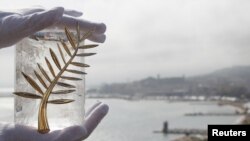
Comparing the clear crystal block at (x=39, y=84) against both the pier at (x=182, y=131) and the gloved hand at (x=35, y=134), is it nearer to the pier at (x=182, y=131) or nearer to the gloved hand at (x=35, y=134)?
the gloved hand at (x=35, y=134)

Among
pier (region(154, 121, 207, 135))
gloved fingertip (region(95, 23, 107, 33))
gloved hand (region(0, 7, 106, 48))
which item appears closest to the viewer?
gloved hand (region(0, 7, 106, 48))

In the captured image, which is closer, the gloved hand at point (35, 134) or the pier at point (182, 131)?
the gloved hand at point (35, 134)

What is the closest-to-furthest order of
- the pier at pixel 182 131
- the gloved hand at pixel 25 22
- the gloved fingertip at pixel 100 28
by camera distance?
the gloved hand at pixel 25 22 → the gloved fingertip at pixel 100 28 → the pier at pixel 182 131

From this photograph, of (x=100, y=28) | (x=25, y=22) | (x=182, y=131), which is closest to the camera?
(x=25, y=22)

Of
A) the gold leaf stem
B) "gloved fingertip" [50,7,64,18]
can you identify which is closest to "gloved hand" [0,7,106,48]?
"gloved fingertip" [50,7,64,18]

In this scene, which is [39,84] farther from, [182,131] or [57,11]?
[182,131]

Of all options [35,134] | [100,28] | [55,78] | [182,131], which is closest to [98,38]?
[100,28]

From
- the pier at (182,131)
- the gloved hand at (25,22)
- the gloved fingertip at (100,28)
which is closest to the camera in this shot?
the gloved hand at (25,22)

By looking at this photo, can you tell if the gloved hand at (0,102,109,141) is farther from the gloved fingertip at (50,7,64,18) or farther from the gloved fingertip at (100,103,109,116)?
the gloved fingertip at (50,7,64,18)

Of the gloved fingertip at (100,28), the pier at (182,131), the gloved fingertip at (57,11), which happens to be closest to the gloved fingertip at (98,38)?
the gloved fingertip at (100,28)
